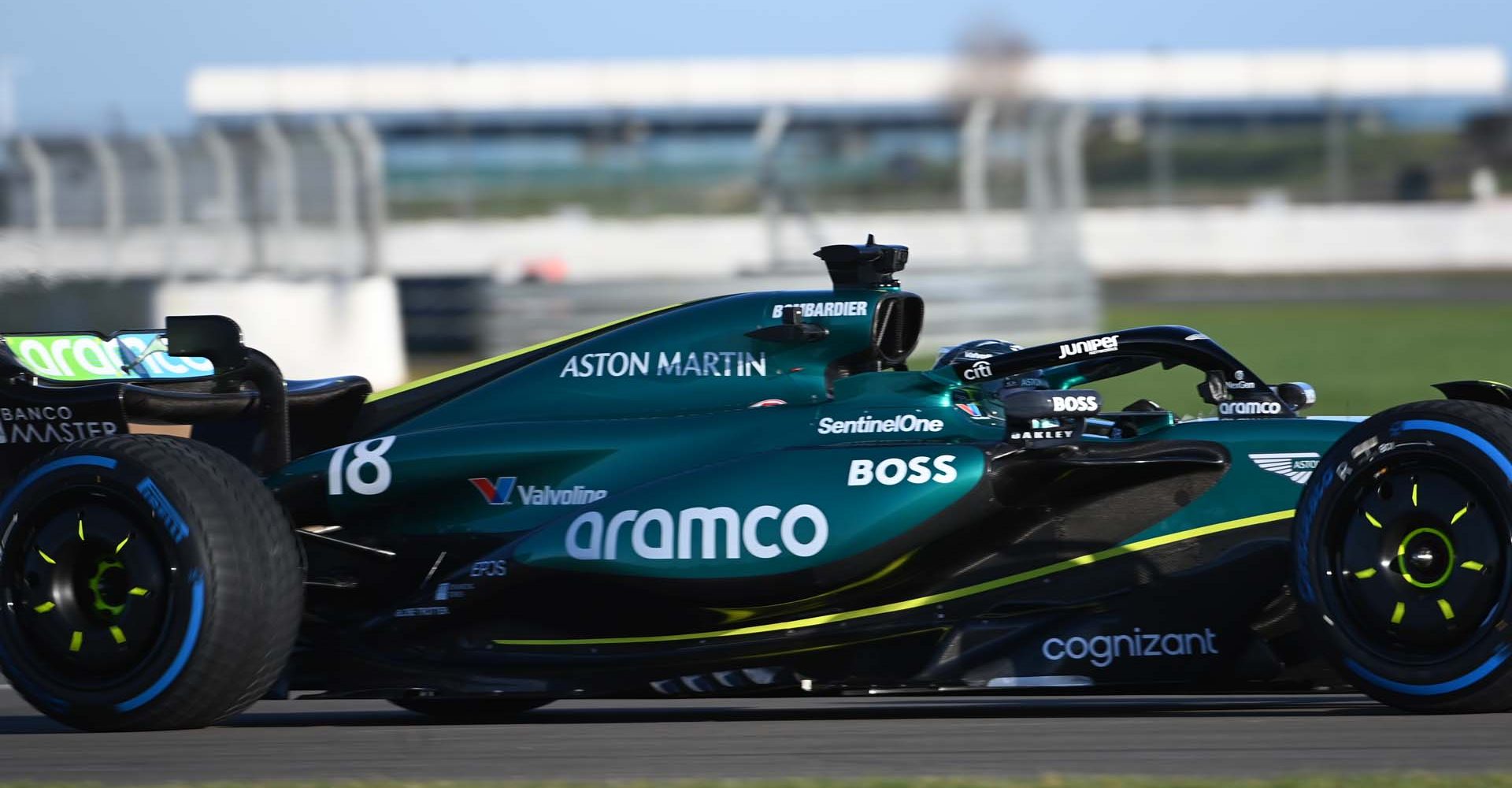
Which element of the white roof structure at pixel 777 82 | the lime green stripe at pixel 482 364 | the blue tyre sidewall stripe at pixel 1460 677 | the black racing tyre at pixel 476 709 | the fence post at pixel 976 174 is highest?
the white roof structure at pixel 777 82

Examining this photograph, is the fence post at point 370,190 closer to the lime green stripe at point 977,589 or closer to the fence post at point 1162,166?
the lime green stripe at point 977,589

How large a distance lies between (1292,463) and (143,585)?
3.02m

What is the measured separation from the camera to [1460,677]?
4559 millimetres

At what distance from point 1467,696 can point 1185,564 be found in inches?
30.9

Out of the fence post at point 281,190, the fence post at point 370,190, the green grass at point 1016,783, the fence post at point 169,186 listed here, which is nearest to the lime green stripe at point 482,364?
the green grass at point 1016,783

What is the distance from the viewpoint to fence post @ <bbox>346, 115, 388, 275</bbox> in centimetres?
1396

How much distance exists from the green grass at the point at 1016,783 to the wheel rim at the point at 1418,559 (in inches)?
24.6

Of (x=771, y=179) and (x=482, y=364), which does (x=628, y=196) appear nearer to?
(x=771, y=179)

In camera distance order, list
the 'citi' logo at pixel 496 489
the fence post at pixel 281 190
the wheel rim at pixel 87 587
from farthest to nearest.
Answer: the fence post at pixel 281 190, the 'citi' logo at pixel 496 489, the wheel rim at pixel 87 587

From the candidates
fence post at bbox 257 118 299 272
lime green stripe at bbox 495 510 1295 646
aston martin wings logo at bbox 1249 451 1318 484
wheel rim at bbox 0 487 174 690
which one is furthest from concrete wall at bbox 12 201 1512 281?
aston martin wings logo at bbox 1249 451 1318 484

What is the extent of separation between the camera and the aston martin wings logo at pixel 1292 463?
510 centimetres

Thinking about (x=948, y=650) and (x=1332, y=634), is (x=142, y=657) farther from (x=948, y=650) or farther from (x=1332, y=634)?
(x=1332, y=634)

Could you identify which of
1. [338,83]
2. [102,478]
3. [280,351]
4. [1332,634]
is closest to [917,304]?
[1332,634]

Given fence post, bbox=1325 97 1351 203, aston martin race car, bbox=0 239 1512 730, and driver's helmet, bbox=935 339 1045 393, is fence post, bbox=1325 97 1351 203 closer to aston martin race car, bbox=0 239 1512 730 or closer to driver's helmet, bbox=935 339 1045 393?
driver's helmet, bbox=935 339 1045 393
